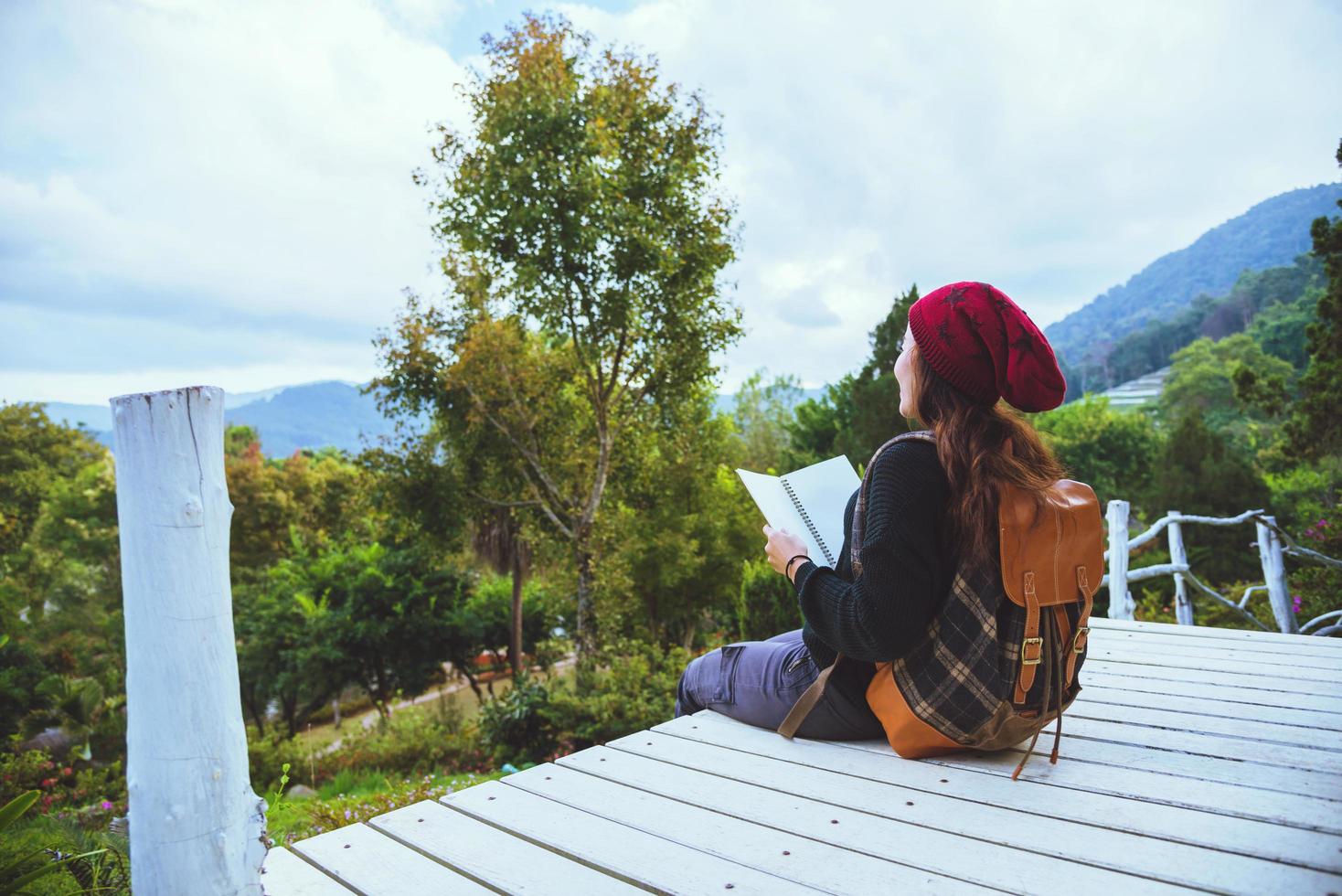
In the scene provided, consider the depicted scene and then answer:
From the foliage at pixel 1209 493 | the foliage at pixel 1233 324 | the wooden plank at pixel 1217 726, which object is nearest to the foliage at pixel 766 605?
the wooden plank at pixel 1217 726

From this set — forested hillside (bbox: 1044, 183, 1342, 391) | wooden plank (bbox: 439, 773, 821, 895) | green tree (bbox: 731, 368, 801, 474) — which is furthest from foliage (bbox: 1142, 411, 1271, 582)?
forested hillside (bbox: 1044, 183, 1342, 391)

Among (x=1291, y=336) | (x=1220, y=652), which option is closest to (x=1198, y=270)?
(x=1291, y=336)

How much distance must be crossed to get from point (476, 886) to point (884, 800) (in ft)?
3.12

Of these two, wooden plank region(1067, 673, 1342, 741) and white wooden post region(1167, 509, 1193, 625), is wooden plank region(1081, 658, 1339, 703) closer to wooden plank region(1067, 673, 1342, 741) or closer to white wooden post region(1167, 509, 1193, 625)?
wooden plank region(1067, 673, 1342, 741)

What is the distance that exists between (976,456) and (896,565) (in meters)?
0.31

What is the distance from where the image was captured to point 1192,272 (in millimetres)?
129000

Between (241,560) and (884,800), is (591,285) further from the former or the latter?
(241,560)

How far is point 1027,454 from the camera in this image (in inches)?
75.0

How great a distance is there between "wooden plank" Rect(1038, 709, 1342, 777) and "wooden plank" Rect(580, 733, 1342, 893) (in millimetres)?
534

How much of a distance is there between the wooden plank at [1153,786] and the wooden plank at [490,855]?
809mm

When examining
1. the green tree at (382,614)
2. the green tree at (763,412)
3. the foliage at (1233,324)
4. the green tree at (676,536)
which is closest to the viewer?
the green tree at (676,536)

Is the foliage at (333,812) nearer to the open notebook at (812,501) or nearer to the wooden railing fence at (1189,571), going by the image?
the open notebook at (812,501)

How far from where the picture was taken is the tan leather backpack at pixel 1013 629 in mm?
1837

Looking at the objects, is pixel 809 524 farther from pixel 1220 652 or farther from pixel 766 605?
pixel 766 605
